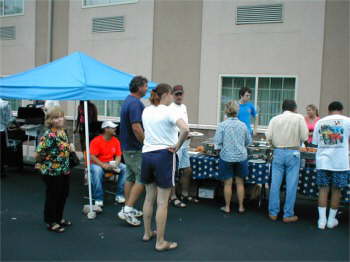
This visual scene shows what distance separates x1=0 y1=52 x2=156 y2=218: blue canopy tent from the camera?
16.8 ft

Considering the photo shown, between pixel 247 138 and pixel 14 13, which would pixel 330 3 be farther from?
pixel 14 13

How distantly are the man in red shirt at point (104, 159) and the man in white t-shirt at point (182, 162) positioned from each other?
37.2 inches

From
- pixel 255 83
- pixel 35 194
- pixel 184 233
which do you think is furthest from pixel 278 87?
pixel 35 194

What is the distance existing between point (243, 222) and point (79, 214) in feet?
7.76

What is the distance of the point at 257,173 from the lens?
5359 mm

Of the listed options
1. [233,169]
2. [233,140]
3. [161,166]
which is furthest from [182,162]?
[161,166]

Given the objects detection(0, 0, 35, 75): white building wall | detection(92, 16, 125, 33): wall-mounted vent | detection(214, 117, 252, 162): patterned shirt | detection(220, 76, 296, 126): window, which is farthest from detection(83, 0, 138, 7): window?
detection(214, 117, 252, 162): patterned shirt

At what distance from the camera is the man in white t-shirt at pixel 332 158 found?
4621 millimetres

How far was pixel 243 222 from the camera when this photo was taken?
4957 millimetres

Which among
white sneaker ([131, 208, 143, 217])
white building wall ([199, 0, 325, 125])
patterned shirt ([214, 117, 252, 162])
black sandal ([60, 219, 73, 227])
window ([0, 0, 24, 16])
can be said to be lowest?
black sandal ([60, 219, 73, 227])

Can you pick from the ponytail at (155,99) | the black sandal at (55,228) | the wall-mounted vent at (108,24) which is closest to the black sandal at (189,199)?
the black sandal at (55,228)

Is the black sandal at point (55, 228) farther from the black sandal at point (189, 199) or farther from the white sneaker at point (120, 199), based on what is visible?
the black sandal at point (189, 199)

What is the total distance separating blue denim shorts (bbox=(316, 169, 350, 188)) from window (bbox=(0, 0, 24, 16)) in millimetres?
10960

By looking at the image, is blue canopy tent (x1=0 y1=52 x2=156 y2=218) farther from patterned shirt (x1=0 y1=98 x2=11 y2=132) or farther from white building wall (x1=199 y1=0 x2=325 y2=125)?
white building wall (x1=199 y1=0 x2=325 y2=125)
